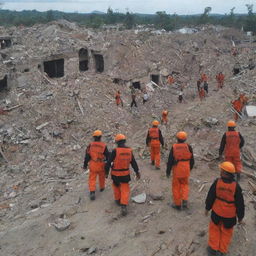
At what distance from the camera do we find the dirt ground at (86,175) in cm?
497

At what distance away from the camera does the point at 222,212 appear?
411 cm

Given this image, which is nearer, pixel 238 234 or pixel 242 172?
pixel 238 234

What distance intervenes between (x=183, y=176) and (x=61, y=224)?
7.45 ft

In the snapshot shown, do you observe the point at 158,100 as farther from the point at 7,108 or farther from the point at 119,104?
the point at 7,108

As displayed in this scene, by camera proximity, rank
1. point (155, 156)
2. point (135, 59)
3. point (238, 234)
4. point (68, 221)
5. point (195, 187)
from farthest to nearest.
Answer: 1. point (135, 59)
2. point (155, 156)
3. point (195, 187)
4. point (68, 221)
5. point (238, 234)

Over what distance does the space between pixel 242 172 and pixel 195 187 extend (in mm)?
1141

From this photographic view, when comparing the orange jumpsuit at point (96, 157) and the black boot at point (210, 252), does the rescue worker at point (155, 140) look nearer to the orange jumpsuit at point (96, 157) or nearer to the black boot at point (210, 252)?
the orange jumpsuit at point (96, 157)

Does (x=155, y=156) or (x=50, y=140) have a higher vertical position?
(x=155, y=156)

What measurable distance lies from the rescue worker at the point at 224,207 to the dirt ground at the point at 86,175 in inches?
13.0

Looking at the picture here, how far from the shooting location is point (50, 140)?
40.4 feet

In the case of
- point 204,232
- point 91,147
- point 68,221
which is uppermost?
point 91,147

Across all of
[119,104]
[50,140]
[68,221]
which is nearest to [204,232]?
[68,221]

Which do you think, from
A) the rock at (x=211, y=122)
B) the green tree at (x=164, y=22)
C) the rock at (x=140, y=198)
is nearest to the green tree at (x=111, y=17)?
the green tree at (x=164, y=22)

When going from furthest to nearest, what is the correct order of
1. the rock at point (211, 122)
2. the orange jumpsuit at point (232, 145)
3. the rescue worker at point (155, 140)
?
the rock at point (211, 122) → the rescue worker at point (155, 140) → the orange jumpsuit at point (232, 145)
